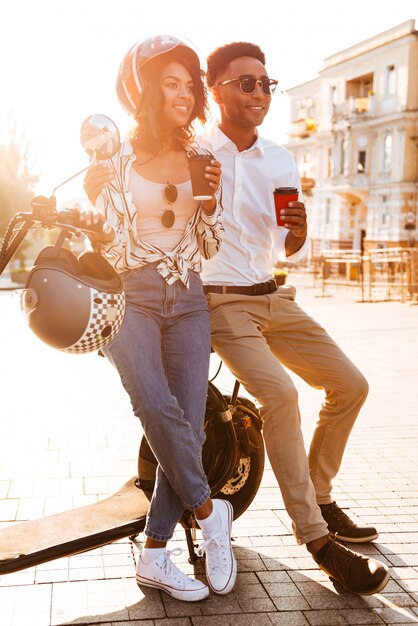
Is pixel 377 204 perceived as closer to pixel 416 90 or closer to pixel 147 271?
pixel 416 90

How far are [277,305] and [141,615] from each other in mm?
1484

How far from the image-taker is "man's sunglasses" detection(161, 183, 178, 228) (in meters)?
3.32

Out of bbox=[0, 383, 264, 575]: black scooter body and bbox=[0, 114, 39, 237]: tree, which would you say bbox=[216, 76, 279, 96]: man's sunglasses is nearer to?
bbox=[0, 383, 264, 575]: black scooter body

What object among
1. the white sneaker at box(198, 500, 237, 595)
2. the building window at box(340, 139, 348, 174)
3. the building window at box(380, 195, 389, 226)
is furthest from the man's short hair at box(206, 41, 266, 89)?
the building window at box(340, 139, 348, 174)

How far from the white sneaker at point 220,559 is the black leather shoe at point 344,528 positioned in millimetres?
723

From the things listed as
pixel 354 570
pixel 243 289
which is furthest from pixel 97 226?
pixel 354 570

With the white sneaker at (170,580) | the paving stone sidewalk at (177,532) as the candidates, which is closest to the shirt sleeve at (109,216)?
the paving stone sidewalk at (177,532)

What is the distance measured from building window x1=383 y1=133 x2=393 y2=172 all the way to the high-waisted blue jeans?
49609 mm

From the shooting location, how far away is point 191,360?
3.34m

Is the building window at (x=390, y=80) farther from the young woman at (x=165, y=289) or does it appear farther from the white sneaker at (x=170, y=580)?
the white sneaker at (x=170, y=580)

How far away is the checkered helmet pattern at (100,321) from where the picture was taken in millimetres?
2791

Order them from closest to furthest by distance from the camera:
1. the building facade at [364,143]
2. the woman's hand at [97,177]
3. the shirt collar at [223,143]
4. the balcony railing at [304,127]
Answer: the woman's hand at [97,177] < the shirt collar at [223,143] < the building facade at [364,143] < the balcony railing at [304,127]

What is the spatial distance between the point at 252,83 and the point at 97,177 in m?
1.03

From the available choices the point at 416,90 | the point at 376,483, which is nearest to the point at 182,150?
the point at 376,483
